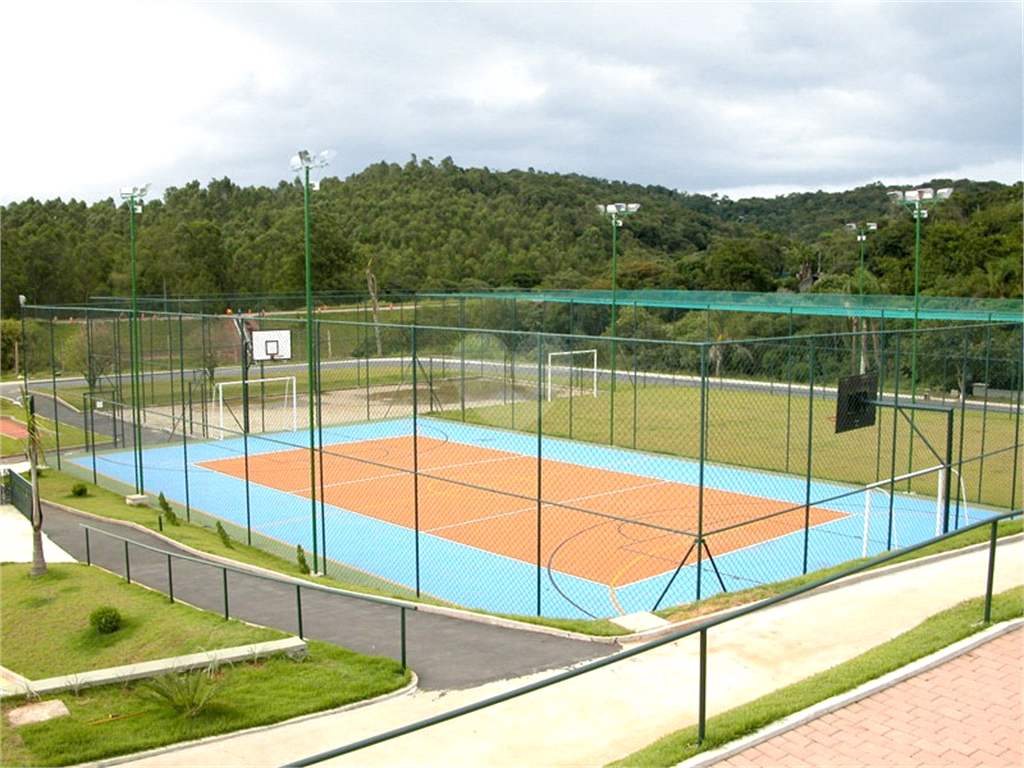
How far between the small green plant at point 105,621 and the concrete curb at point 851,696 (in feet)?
30.6

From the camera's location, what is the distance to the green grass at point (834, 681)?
648 cm

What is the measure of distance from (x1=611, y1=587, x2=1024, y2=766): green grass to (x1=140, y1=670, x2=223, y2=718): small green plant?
182 inches

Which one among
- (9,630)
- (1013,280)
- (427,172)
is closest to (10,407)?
(9,630)

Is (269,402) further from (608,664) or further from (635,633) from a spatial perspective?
(608,664)

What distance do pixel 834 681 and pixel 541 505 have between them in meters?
11.4

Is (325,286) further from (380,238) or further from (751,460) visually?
(751,460)

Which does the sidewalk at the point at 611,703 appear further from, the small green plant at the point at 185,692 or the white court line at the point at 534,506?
the white court line at the point at 534,506

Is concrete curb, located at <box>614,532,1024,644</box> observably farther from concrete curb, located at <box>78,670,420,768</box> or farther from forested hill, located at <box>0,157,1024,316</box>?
forested hill, located at <box>0,157,1024,316</box>

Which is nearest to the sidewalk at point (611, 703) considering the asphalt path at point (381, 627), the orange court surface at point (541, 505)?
the asphalt path at point (381, 627)

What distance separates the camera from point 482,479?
25.1 metres

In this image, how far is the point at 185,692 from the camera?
9.39 metres

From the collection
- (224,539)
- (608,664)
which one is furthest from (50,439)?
(608,664)

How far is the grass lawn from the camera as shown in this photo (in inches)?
353

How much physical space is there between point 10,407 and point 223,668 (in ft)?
115
